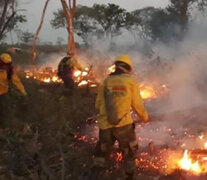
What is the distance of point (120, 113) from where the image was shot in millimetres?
6297

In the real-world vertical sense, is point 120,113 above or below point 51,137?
above

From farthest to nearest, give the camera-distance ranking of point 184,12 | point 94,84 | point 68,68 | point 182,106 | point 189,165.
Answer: point 184,12, point 94,84, point 68,68, point 182,106, point 189,165

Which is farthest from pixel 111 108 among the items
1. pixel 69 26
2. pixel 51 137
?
pixel 69 26

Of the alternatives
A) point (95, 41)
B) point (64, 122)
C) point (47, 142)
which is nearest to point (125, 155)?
point (47, 142)

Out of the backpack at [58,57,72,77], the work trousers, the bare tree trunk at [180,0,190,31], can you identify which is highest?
the bare tree trunk at [180,0,190,31]

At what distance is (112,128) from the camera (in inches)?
252

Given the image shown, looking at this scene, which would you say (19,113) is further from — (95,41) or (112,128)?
(95,41)

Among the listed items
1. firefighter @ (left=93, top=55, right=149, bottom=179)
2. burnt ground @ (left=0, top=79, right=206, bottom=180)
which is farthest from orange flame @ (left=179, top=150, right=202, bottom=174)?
firefighter @ (left=93, top=55, right=149, bottom=179)

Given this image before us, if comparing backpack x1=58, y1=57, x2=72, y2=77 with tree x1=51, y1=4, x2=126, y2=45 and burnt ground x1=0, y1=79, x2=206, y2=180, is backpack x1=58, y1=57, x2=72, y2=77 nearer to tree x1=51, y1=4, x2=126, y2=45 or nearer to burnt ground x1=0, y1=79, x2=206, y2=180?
burnt ground x1=0, y1=79, x2=206, y2=180

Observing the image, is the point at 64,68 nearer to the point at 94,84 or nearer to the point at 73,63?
the point at 73,63

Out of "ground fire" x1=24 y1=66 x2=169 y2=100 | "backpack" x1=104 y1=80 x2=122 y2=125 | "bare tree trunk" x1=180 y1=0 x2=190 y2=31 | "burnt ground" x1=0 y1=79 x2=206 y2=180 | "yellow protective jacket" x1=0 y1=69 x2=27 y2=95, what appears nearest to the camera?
"backpack" x1=104 y1=80 x2=122 y2=125

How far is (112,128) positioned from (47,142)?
3289 mm

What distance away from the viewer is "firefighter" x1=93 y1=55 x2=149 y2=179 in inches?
248

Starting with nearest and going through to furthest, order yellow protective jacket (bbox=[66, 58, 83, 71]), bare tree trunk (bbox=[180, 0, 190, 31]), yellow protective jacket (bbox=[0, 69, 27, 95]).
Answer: yellow protective jacket (bbox=[0, 69, 27, 95]), yellow protective jacket (bbox=[66, 58, 83, 71]), bare tree trunk (bbox=[180, 0, 190, 31])
